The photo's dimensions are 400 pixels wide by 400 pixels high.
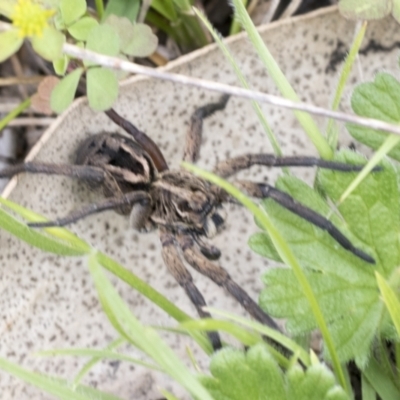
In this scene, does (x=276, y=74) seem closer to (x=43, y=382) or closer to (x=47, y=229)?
(x=47, y=229)

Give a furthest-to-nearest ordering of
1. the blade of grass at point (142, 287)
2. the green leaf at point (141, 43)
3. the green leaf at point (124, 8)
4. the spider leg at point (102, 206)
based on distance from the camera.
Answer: the green leaf at point (124, 8) < the green leaf at point (141, 43) < the spider leg at point (102, 206) < the blade of grass at point (142, 287)

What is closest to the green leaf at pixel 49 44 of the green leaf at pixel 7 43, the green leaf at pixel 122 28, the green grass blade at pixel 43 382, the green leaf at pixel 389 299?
the green leaf at pixel 7 43

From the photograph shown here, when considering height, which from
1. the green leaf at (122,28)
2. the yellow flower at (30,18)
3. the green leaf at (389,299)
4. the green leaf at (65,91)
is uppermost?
the yellow flower at (30,18)

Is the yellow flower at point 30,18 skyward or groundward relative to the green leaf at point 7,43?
skyward

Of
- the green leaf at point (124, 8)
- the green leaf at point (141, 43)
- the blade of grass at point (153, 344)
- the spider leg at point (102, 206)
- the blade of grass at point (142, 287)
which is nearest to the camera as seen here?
the blade of grass at point (153, 344)

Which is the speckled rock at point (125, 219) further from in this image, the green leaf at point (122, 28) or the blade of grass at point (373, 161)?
the blade of grass at point (373, 161)
